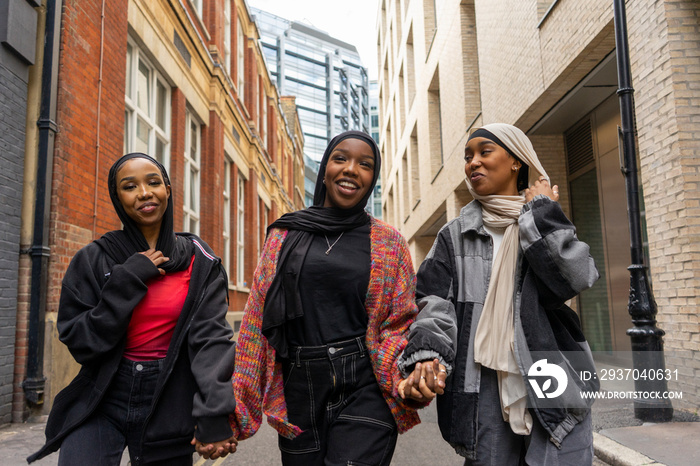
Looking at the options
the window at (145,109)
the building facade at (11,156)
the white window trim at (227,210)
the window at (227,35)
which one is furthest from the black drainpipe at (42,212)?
the window at (227,35)

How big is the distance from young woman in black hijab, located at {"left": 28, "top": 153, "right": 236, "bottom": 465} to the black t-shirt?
347 millimetres

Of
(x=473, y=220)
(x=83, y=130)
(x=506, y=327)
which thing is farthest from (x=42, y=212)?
(x=506, y=327)

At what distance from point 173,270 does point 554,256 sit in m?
1.58

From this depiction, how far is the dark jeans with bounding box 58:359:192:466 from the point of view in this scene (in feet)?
7.07

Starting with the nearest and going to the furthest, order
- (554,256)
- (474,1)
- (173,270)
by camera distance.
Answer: (554,256) < (173,270) < (474,1)

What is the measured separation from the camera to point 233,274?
57.5 ft

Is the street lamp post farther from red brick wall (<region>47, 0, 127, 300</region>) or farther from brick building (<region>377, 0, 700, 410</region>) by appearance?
red brick wall (<region>47, 0, 127, 300</region>)

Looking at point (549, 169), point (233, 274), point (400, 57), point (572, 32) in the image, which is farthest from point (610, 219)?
point (400, 57)

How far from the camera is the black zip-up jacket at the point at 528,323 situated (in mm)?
2111

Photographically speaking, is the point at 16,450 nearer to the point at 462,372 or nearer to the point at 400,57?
the point at 462,372

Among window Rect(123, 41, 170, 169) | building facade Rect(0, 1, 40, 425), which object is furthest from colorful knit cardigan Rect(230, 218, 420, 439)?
window Rect(123, 41, 170, 169)

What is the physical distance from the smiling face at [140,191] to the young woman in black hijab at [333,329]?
1.70ft

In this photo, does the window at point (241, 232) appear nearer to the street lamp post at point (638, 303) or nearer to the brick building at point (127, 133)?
the brick building at point (127, 133)

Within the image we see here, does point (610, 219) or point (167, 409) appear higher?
point (610, 219)
